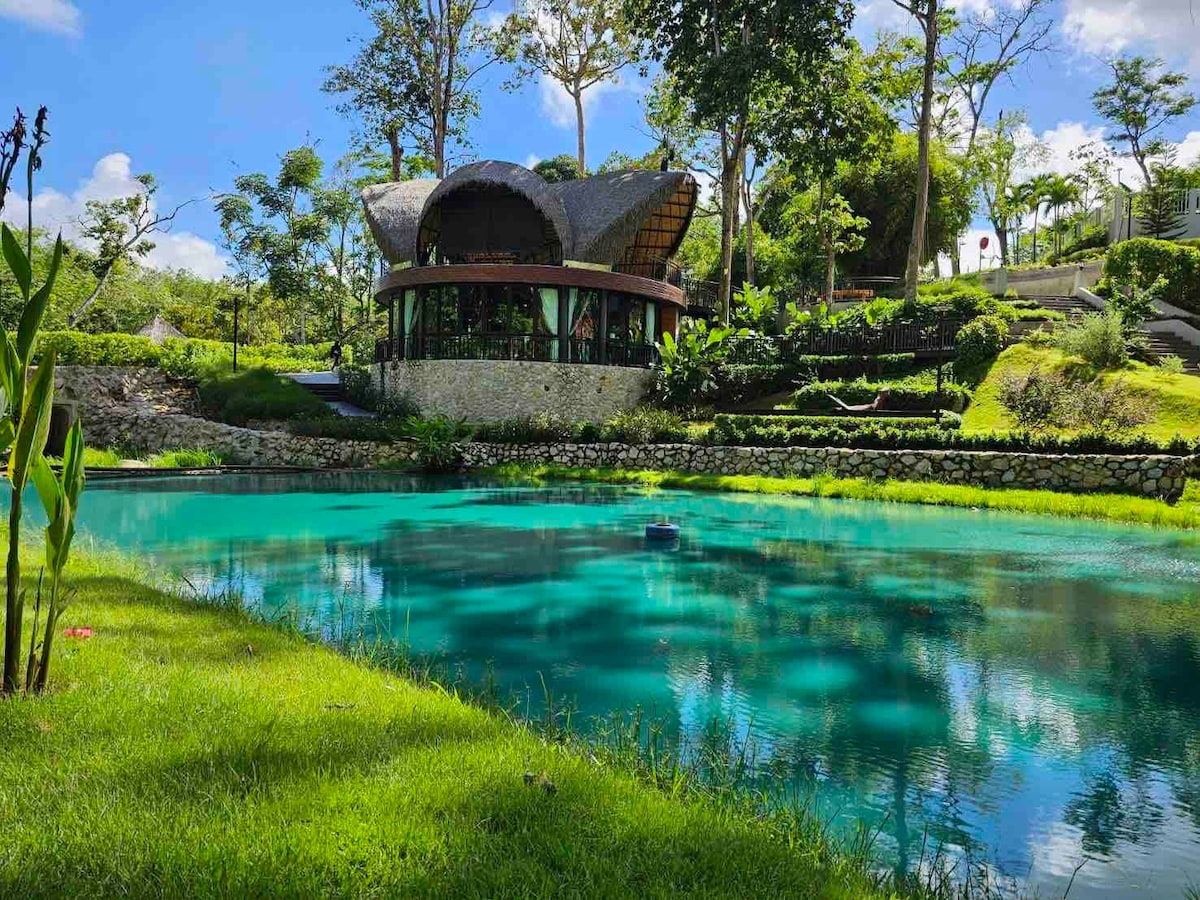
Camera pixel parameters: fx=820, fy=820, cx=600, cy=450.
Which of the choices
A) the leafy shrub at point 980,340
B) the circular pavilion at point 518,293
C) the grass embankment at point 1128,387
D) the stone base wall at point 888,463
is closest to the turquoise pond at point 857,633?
the stone base wall at point 888,463

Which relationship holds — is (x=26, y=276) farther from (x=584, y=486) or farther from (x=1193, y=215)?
(x=1193, y=215)

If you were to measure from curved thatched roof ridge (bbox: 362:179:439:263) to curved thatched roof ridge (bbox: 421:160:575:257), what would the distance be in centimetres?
115

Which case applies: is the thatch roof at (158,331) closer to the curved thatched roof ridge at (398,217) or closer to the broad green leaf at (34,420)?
the curved thatched roof ridge at (398,217)

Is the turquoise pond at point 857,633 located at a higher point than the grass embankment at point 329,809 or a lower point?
lower

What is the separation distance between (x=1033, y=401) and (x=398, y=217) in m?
20.5

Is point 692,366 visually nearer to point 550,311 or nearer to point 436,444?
point 550,311

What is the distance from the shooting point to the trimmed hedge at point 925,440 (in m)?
16.2

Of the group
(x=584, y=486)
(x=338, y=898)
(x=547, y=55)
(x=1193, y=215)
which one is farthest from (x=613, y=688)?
(x=1193, y=215)

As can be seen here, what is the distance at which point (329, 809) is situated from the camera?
289 cm

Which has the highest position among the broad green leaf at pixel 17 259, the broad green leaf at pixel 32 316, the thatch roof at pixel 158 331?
the thatch roof at pixel 158 331

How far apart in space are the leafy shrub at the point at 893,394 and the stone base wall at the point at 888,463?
3.55 meters

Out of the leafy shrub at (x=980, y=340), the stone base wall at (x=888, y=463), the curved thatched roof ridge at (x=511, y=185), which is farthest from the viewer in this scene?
the curved thatched roof ridge at (x=511, y=185)

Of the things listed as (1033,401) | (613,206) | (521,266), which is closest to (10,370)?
(1033,401)

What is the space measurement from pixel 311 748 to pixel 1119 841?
370cm
